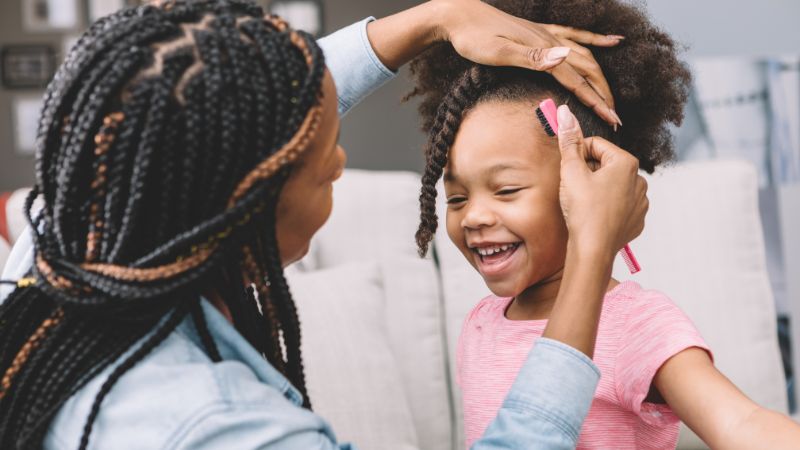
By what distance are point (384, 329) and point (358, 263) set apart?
0.53 feet

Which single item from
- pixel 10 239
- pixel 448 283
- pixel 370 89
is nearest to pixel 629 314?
pixel 370 89

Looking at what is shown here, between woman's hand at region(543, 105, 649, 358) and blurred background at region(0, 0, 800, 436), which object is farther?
blurred background at region(0, 0, 800, 436)

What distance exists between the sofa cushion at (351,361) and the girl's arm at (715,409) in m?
0.70

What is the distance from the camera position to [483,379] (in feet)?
3.78

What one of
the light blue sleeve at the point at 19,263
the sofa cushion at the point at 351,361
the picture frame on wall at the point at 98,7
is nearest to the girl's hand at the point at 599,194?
the light blue sleeve at the point at 19,263

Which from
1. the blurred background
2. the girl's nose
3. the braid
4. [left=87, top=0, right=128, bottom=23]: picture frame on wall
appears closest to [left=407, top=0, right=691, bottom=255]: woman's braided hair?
the braid

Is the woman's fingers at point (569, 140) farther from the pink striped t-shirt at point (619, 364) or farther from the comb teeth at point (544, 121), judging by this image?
the pink striped t-shirt at point (619, 364)

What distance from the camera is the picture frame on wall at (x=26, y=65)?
2.75 meters

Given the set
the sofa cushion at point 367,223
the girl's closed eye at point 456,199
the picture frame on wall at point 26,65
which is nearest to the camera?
the girl's closed eye at point 456,199

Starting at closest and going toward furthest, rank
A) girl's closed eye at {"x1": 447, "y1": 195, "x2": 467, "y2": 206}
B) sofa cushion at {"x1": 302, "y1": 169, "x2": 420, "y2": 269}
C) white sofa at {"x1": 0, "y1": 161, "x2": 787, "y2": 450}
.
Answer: girl's closed eye at {"x1": 447, "y1": 195, "x2": 467, "y2": 206}, white sofa at {"x1": 0, "y1": 161, "x2": 787, "y2": 450}, sofa cushion at {"x1": 302, "y1": 169, "x2": 420, "y2": 269}

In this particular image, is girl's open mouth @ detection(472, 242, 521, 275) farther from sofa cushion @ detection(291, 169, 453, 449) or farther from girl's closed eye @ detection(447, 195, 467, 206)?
sofa cushion @ detection(291, 169, 453, 449)

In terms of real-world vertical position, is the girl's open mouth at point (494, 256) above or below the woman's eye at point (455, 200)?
below

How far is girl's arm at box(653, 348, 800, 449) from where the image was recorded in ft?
2.56

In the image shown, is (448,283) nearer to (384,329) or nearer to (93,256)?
(384,329)
